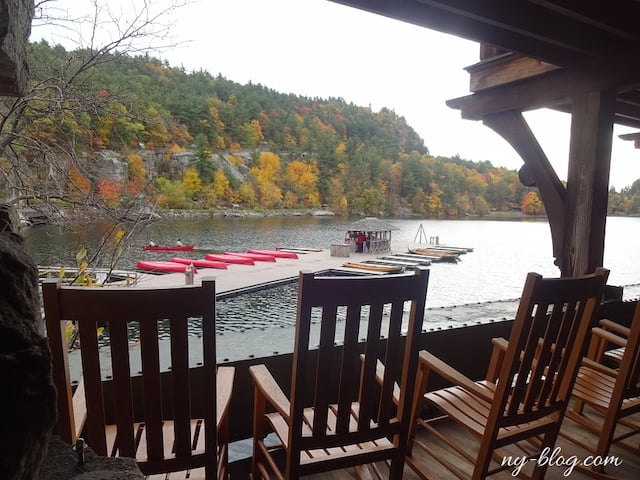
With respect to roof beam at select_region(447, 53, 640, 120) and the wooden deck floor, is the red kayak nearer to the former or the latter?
roof beam at select_region(447, 53, 640, 120)

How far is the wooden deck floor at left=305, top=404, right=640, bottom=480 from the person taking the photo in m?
1.60

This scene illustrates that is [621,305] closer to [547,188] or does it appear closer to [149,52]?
[547,188]

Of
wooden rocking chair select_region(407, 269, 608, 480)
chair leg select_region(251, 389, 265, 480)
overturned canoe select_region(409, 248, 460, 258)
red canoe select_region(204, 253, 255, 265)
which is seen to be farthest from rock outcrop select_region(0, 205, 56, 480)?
overturned canoe select_region(409, 248, 460, 258)

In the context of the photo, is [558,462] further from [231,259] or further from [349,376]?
[231,259]

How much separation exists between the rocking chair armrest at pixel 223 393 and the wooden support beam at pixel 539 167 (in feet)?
7.61

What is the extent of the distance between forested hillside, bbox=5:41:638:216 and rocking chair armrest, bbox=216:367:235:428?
6.94ft

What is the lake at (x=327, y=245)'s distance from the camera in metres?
3.15

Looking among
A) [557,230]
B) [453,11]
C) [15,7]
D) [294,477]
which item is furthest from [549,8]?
[294,477]

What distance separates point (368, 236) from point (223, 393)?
51.6 ft

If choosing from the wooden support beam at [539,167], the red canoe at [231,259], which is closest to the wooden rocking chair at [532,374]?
the wooden support beam at [539,167]

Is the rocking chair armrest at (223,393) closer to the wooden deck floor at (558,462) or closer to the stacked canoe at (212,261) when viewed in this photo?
the wooden deck floor at (558,462)

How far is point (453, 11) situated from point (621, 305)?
2.48 meters

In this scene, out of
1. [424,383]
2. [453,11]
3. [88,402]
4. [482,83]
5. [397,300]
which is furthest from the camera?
[482,83]

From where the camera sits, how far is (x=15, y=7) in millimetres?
612
